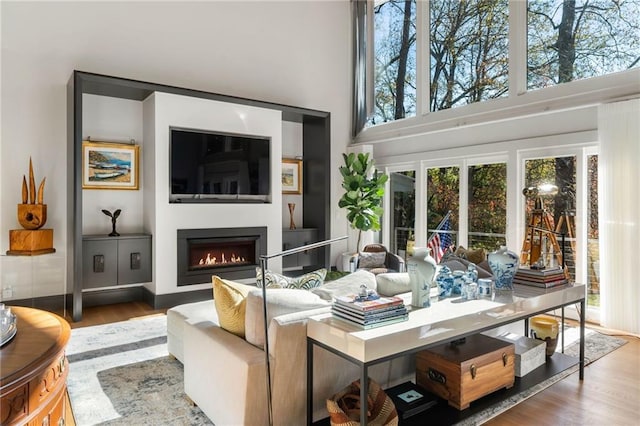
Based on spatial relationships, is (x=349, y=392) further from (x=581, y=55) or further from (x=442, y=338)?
(x=581, y=55)

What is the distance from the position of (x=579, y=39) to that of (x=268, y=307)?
4.68 metres

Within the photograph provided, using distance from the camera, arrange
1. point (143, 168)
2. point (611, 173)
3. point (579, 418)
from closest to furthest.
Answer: point (579, 418) → point (611, 173) → point (143, 168)

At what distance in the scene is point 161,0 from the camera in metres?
5.34

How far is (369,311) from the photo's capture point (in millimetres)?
1940

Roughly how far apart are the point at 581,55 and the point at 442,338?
409 centimetres

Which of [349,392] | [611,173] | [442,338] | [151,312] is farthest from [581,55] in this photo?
[151,312]

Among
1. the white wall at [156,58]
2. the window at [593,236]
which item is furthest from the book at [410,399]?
the white wall at [156,58]

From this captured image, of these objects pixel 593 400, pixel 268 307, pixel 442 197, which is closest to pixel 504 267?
pixel 593 400

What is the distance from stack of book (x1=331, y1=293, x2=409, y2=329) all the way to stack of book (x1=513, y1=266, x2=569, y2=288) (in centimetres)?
134

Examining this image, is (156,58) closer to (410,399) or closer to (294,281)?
(294,281)

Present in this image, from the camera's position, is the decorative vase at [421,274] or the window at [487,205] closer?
the decorative vase at [421,274]

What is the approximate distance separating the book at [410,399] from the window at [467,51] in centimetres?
417

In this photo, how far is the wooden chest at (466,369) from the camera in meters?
2.36

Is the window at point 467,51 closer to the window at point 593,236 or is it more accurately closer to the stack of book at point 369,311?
the window at point 593,236
